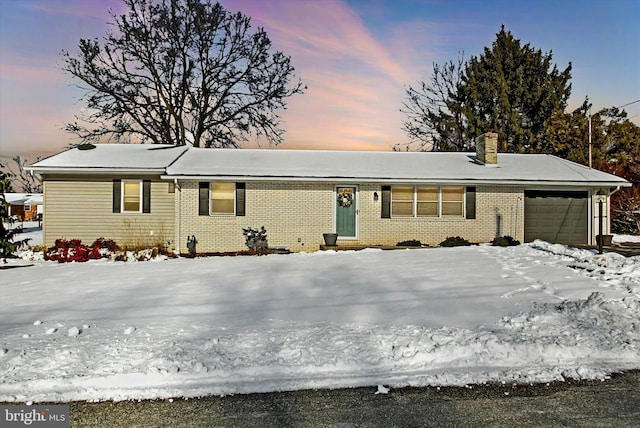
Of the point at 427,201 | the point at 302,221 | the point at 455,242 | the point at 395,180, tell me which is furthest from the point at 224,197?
the point at 455,242

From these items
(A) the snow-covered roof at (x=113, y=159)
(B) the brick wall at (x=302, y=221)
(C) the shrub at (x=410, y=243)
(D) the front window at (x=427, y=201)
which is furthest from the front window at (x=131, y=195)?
(C) the shrub at (x=410, y=243)

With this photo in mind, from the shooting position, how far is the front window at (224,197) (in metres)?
16.6

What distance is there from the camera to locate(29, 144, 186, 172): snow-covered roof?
54.6 feet

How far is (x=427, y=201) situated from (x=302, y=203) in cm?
475

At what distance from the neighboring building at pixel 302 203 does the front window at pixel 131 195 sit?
0.04 meters

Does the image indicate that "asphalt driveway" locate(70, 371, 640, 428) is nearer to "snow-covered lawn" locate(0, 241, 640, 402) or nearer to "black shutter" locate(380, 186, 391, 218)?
"snow-covered lawn" locate(0, 241, 640, 402)

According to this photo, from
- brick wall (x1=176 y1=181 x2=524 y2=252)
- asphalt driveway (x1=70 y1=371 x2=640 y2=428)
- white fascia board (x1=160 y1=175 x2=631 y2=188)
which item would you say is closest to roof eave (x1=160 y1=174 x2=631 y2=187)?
white fascia board (x1=160 y1=175 x2=631 y2=188)

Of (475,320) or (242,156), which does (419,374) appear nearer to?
(475,320)

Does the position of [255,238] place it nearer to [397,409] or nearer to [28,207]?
[397,409]

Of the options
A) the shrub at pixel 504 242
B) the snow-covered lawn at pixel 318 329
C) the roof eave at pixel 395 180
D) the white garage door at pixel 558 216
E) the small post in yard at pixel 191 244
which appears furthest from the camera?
the white garage door at pixel 558 216

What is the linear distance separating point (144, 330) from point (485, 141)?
54.5 ft

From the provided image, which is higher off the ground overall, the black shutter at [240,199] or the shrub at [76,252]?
the black shutter at [240,199]

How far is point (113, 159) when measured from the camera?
17.9 metres

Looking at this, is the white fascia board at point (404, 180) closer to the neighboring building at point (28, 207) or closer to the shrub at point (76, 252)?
the shrub at point (76, 252)
